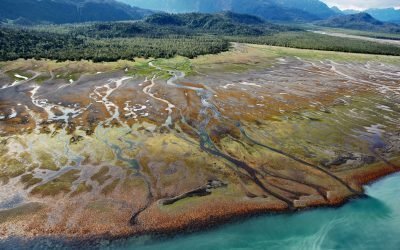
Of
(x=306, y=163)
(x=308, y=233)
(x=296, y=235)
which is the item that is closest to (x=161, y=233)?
(x=296, y=235)

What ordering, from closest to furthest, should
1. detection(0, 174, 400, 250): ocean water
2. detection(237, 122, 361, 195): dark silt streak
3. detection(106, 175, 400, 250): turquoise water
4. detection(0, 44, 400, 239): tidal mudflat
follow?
detection(0, 174, 400, 250): ocean water, detection(106, 175, 400, 250): turquoise water, detection(0, 44, 400, 239): tidal mudflat, detection(237, 122, 361, 195): dark silt streak

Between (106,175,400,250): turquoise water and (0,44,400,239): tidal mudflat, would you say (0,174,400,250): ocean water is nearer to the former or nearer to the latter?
(106,175,400,250): turquoise water

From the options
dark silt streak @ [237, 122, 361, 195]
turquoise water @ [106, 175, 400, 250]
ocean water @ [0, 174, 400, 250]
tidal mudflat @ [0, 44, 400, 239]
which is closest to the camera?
ocean water @ [0, 174, 400, 250]

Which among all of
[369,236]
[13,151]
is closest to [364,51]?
[369,236]

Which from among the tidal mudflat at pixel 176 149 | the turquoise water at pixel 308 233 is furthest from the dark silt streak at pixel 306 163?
the turquoise water at pixel 308 233

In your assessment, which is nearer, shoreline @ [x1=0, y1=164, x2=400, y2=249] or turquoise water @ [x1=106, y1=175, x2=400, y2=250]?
shoreline @ [x1=0, y1=164, x2=400, y2=249]

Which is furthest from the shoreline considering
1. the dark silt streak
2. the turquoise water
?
the dark silt streak

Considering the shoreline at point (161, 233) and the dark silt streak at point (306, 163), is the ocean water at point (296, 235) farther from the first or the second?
the dark silt streak at point (306, 163)
